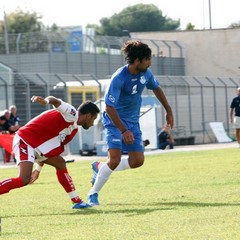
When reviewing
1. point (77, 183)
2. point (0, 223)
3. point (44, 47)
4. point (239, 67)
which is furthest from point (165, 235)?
point (239, 67)

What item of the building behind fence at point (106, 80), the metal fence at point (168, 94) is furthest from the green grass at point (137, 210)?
the building behind fence at point (106, 80)

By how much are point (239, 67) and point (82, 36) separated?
10884 millimetres

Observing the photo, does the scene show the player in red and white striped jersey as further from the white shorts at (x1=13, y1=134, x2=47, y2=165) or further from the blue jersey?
the blue jersey

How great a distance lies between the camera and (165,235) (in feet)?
28.9

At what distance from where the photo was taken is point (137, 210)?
1157 centimetres

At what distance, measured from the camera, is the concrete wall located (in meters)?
54.8

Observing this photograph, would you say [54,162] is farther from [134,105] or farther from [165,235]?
[165,235]

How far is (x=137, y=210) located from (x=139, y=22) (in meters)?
120

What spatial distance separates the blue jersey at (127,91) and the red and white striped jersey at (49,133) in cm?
62

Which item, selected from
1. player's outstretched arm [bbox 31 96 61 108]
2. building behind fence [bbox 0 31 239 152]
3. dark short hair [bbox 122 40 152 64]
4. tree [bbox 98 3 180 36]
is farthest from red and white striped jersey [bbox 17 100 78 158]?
tree [bbox 98 3 180 36]

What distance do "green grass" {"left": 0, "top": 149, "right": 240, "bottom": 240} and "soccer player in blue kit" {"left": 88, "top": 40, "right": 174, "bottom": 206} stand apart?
495 mm

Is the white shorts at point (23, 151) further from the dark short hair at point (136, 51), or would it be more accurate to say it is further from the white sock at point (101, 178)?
the dark short hair at point (136, 51)

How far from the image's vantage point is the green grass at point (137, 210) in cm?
916

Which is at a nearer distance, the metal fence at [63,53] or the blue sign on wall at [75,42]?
the metal fence at [63,53]
